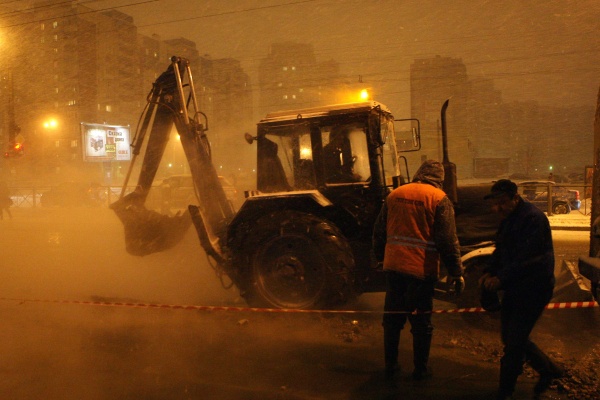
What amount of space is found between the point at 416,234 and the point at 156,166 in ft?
15.8

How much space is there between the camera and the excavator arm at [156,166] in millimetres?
6980

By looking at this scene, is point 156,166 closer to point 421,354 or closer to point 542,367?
point 421,354

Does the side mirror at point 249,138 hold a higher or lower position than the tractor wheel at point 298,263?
higher

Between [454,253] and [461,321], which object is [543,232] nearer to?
[454,253]

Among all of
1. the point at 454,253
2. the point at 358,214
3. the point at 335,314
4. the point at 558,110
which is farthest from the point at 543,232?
Answer: the point at 558,110

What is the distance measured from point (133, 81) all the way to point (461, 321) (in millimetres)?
91169

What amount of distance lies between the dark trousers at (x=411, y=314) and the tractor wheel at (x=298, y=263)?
1.33 metres

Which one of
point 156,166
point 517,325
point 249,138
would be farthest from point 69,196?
point 517,325

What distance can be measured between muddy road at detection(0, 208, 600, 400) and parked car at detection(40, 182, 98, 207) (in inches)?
892

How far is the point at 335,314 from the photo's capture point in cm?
583

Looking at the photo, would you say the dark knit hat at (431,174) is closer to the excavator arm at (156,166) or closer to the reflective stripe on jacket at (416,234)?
the reflective stripe on jacket at (416,234)

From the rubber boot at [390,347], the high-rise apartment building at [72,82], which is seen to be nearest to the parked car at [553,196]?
the rubber boot at [390,347]

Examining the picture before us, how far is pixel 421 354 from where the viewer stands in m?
4.09

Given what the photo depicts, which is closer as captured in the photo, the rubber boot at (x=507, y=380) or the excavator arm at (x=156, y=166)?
the rubber boot at (x=507, y=380)
